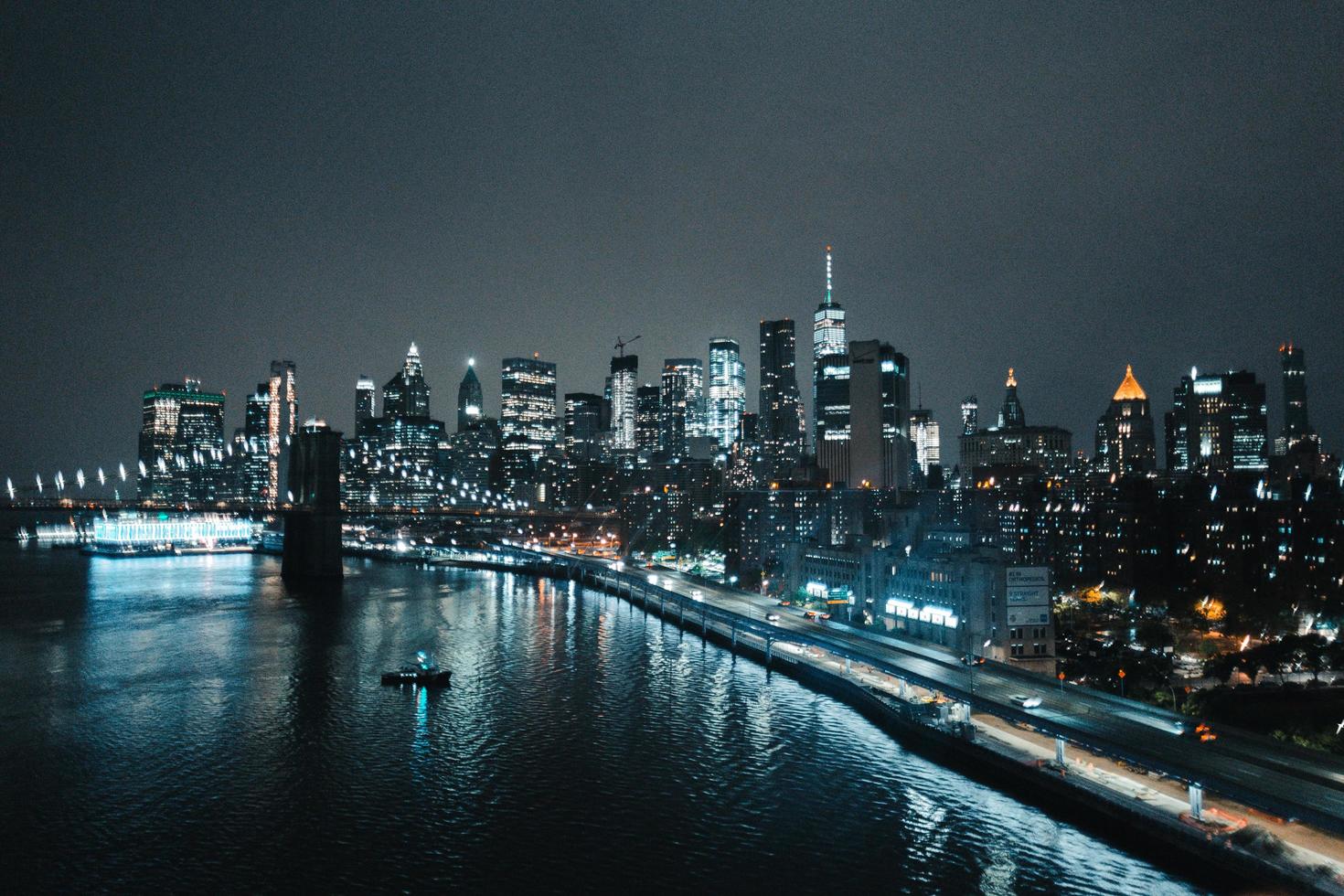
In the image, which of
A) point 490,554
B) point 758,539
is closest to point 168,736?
point 758,539

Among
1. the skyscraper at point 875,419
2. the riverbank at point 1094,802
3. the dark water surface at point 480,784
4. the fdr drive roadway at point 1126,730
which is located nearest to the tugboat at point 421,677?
the dark water surface at point 480,784

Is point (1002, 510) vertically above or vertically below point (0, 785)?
above

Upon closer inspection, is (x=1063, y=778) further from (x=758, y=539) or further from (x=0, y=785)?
(x=758, y=539)

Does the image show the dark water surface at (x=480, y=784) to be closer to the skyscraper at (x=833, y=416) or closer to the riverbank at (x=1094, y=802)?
the riverbank at (x=1094, y=802)

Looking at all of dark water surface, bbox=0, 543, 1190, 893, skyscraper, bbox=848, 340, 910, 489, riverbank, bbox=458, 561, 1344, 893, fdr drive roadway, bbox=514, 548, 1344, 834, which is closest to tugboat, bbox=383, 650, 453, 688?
dark water surface, bbox=0, 543, 1190, 893

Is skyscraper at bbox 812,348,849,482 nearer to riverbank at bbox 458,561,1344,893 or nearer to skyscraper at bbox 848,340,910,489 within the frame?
skyscraper at bbox 848,340,910,489
